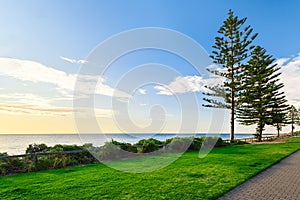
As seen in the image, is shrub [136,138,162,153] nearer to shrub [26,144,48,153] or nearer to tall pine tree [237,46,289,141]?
shrub [26,144,48,153]

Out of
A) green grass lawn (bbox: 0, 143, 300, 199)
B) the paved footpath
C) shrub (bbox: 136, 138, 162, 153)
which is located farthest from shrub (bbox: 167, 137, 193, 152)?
the paved footpath

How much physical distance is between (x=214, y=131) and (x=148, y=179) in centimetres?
1425

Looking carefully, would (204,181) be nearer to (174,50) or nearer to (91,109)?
(91,109)

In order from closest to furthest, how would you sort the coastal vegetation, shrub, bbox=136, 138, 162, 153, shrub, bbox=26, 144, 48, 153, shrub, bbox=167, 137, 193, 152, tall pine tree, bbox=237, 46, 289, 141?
the coastal vegetation → shrub, bbox=26, 144, 48, 153 → shrub, bbox=136, 138, 162, 153 → shrub, bbox=167, 137, 193, 152 → tall pine tree, bbox=237, 46, 289, 141

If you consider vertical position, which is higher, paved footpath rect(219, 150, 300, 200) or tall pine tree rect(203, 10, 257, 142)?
tall pine tree rect(203, 10, 257, 142)

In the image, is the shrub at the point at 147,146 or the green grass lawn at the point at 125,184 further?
the shrub at the point at 147,146

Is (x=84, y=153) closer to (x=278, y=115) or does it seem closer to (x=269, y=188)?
(x=269, y=188)

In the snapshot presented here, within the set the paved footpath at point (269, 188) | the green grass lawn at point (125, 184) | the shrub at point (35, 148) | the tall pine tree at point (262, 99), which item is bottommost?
the green grass lawn at point (125, 184)

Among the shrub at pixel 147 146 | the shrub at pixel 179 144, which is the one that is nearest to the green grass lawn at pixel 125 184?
the shrub at pixel 147 146

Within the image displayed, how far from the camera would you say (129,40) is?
9.41 metres

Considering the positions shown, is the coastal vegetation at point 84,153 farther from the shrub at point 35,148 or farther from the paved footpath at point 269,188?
the paved footpath at point 269,188

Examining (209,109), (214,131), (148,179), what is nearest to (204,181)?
(148,179)

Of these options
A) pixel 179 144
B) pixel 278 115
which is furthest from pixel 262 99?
pixel 179 144

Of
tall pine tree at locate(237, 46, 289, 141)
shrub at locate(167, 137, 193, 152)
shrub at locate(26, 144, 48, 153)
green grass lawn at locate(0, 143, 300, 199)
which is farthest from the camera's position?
tall pine tree at locate(237, 46, 289, 141)
